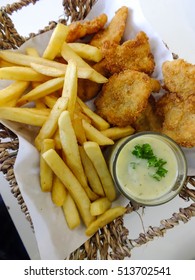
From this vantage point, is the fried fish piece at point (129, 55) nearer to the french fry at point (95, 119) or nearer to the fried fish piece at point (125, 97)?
the fried fish piece at point (125, 97)

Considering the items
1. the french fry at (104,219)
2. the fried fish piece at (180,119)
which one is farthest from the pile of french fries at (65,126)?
the fried fish piece at (180,119)

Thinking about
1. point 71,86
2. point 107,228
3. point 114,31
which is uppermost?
point 114,31

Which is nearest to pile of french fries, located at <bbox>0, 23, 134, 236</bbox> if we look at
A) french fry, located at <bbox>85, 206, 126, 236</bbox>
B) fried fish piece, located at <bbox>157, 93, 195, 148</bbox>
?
french fry, located at <bbox>85, 206, 126, 236</bbox>

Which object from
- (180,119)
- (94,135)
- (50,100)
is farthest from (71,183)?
(180,119)

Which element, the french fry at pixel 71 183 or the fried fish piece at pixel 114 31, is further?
the fried fish piece at pixel 114 31

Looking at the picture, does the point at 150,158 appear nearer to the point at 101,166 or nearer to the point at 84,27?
the point at 101,166

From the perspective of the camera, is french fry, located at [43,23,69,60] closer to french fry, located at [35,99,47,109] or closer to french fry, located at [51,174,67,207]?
french fry, located at [35,99,47,109]
